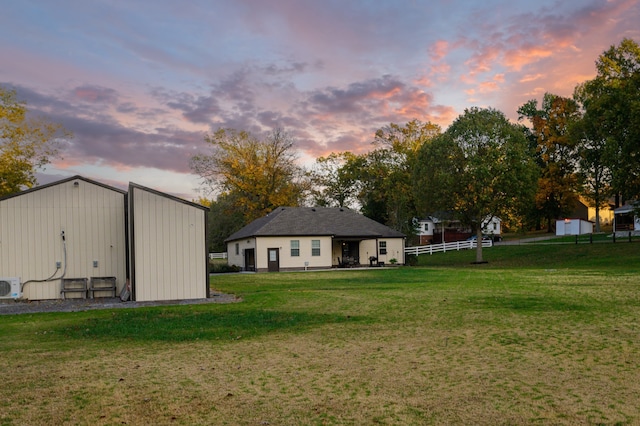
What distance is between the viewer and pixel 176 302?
1902 centimetres

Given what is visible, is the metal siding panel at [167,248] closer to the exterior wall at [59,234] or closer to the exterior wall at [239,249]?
the exterior wall at [59,234]

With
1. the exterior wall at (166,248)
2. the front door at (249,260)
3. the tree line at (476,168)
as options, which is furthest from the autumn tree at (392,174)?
the exterior wall at (166,248)

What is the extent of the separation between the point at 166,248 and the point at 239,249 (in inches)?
1174

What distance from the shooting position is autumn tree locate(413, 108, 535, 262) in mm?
43078

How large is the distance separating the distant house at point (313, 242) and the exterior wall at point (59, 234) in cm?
2264

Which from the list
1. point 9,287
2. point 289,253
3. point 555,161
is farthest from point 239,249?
point 555,161

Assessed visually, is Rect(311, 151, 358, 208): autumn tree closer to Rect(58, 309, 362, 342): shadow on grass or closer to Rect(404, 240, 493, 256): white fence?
Rect(404, 240, 493, 256): white fence

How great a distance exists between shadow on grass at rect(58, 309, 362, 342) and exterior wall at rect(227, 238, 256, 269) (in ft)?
98.0

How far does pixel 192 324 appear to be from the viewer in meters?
13.0

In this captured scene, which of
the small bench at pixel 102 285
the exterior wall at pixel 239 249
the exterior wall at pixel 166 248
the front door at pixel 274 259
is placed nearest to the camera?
the exterior wall at pixel 166 248

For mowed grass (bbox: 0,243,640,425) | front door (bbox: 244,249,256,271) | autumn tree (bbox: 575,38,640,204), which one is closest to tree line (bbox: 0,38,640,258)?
autumn tree (bbox: 575,38,640,204)

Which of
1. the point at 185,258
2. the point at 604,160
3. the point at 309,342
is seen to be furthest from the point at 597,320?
the point at 604,160

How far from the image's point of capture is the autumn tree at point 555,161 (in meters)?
62.5

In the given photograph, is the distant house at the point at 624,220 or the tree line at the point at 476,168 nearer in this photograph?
the tree line at the point at 476,168
